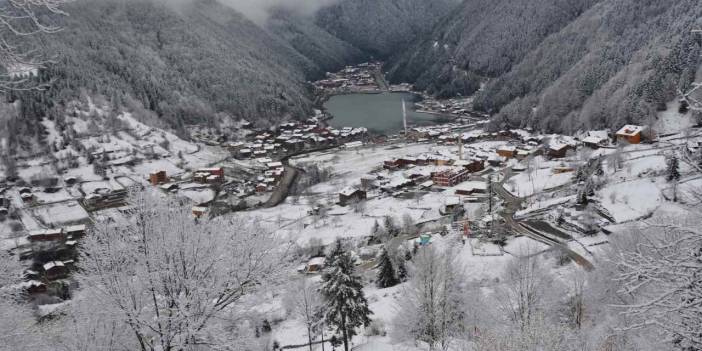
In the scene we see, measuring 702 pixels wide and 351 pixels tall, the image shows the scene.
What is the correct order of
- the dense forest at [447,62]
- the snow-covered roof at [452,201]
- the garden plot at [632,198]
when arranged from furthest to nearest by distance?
the dense forest at [447,62] < the snow-covered roof at [452,201] < the garden plot at [632,198]

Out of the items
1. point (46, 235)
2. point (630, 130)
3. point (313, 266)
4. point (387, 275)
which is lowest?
point (313, 266)

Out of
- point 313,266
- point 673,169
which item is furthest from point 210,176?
point 673,169

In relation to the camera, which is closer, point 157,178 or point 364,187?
point 364,187

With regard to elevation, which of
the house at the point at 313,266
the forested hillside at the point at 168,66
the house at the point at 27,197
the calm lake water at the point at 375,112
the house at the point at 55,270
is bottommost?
the house at the point at 313,266

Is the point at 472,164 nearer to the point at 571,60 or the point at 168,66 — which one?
the point at 571,60

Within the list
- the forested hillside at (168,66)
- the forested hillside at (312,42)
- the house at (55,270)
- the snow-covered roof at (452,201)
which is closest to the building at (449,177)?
the snow-covered roof at (452,201)

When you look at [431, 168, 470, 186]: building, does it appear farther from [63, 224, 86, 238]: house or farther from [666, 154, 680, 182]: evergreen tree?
[63, 224, 86, 238]: house

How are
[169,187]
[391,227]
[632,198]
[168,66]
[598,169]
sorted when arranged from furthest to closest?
[168,66] → [169,187] → [598,169] → [391,227] → [632,198]

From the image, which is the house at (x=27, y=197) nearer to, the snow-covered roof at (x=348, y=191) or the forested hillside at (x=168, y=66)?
the forested hillside at (x=168, y=66)
